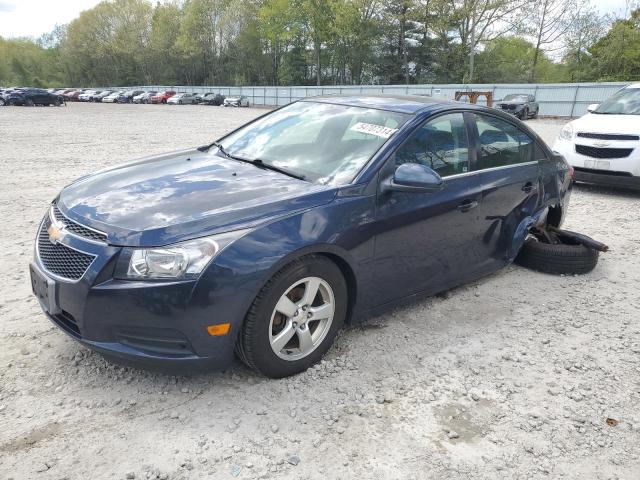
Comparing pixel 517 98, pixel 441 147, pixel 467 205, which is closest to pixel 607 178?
pixel 467 205

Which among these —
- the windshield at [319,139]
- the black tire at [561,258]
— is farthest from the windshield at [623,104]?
the windshield at [319,139]

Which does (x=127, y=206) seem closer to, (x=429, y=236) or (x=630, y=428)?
(x=429, y=236)

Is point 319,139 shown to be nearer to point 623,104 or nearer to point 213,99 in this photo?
point 623,104

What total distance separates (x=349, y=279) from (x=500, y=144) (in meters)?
1.93

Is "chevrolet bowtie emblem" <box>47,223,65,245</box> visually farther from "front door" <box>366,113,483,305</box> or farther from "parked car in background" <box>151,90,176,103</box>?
"parked car in background" <box>151,90,176,103</box>

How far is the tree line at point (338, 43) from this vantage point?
45312mm

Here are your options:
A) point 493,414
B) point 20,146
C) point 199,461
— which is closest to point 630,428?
point 493,414

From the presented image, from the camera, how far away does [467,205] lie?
3721mm

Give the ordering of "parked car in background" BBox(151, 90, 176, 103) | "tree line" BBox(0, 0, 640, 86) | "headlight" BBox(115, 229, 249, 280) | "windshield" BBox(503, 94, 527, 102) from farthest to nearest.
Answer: "parked car in background" BBox(151, 90, 176, 103), "tree line" BBox(0, 0, 640, 86), "windshield" BBox(503, 94, 527, 102), "headlight" BBox(115, 229, 249, 280)

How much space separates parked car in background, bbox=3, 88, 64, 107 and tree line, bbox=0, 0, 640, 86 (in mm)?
29383

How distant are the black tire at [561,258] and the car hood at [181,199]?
2.66m

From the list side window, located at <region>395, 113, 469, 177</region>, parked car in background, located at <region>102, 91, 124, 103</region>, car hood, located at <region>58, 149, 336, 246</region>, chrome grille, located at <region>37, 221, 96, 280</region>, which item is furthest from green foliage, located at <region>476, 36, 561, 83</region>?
chrome grille, located at <region>37, 221, 96, 280</region>

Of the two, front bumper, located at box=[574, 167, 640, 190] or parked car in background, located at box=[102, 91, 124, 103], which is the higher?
front bumper, located at box=[574, 167, 640, 190]

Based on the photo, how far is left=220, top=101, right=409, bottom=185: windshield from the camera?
326 cm
